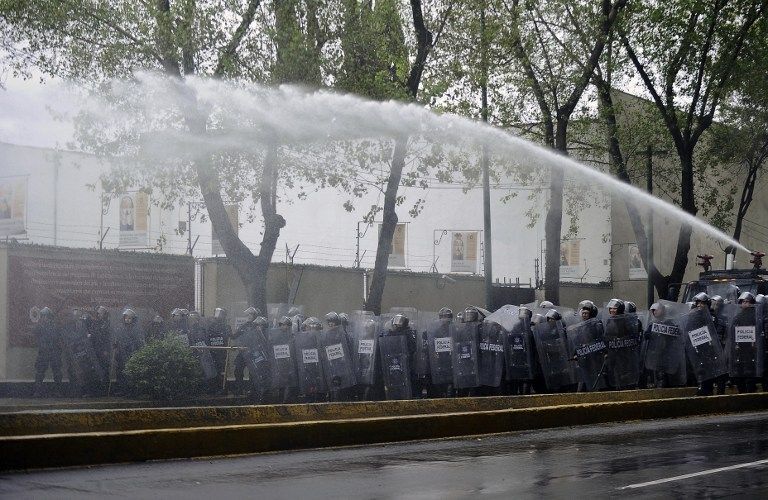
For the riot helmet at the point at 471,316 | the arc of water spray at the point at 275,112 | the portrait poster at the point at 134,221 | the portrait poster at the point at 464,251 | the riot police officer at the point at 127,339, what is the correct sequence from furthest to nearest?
the portrait poster at the point at 464,251, the portrait poster at the point at 134,221, the riot police officer at the point at 127,339, the arc of water spray at the point at 275,112, the riot helmet at the point at 471,316

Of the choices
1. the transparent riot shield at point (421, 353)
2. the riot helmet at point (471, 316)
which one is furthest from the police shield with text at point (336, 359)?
the riot helmet at point (471, 316)

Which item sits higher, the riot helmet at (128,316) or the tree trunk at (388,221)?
the tree trunk at (388,221)

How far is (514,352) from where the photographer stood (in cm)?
1962

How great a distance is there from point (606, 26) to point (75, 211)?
19.0 metres

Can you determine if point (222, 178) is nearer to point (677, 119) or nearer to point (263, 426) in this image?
point (263, 426)

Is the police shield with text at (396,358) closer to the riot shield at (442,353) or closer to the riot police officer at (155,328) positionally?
the riot shield at (442,353)

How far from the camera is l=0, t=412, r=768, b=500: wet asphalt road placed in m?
8.95

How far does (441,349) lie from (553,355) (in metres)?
1.99

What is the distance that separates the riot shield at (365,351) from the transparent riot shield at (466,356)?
1.42 m

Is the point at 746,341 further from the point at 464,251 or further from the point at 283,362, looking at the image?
the point at 464,251

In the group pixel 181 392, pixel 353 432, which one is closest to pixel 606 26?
pixel 181 392

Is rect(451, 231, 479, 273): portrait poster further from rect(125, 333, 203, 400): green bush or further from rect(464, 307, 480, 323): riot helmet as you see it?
rect(125, 333, 203, 400): green bush

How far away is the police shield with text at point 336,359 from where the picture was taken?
64.5 ft

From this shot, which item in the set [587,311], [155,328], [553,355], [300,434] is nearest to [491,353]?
[553,355]
